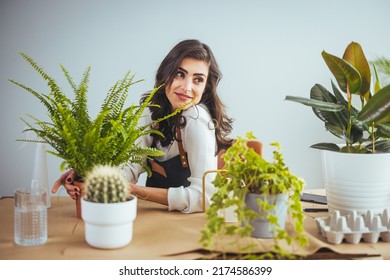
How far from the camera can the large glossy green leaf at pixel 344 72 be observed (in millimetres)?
1164

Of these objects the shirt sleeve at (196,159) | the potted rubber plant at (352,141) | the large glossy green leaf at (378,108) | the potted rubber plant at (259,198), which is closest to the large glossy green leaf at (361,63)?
the potted rubber plant at (352,141)

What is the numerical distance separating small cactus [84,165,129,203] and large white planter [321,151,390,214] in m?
0.66

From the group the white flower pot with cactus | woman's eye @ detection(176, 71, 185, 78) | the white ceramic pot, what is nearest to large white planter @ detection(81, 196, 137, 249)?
the white flower pot with cactus

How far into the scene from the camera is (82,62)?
1.63 meters

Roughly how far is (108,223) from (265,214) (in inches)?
15.8

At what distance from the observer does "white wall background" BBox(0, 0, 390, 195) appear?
5.11 feet

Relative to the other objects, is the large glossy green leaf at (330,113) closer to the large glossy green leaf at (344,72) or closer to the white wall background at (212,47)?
the large glossy green leaf at (344,72)

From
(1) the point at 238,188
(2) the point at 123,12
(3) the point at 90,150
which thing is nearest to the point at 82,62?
(2) the point at 123,12

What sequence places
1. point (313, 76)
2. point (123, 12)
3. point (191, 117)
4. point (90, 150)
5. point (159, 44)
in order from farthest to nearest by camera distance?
point (313, 76)
point (159, 44)
point (123, 12)
point (191, 117)
point (90, 150)

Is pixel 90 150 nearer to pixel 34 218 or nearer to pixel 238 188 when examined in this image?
pixel 34 218

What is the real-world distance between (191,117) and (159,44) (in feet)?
1.39

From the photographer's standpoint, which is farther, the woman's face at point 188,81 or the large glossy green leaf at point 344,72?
the woman's face at point 188,81

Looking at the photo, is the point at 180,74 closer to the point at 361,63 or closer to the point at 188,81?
the point at 188,81

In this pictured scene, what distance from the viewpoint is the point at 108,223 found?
99 cm
